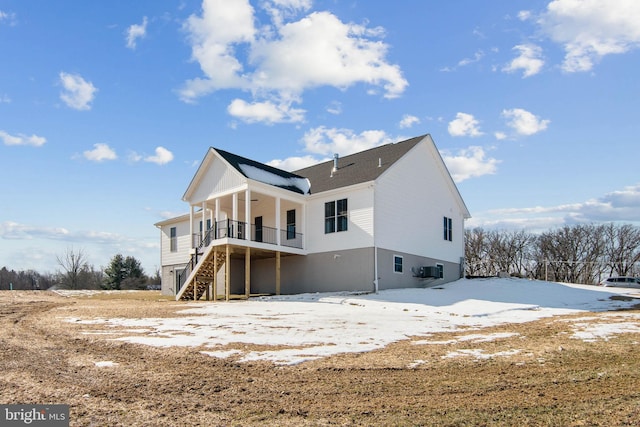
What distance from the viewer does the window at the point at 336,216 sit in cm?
2275

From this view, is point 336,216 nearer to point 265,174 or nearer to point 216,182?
point 265,174

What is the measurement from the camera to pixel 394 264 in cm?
2267

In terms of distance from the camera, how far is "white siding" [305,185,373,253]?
71.6 feet

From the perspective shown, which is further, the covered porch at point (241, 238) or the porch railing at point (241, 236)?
the porch railing at point (241, 236)

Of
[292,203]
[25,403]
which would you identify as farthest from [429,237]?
[25,403]

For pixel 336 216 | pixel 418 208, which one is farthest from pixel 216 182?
pixel 418 208

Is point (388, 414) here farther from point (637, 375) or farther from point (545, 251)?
point (545, 251)

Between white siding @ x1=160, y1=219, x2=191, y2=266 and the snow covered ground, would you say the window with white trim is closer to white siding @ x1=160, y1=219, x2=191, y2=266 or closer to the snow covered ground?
the snow covered ground

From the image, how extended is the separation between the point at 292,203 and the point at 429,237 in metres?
7.26

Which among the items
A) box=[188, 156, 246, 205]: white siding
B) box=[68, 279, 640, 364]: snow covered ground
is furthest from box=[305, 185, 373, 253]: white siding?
box=[188, 156, 246, 205]: white siding

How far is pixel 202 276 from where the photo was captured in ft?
76.3

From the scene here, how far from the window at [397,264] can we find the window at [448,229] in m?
5.25

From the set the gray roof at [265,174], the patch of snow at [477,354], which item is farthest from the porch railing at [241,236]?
the patch of snow at [477,354]

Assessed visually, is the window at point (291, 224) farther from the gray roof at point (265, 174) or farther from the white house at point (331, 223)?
the gray roof at point (265, 174)
